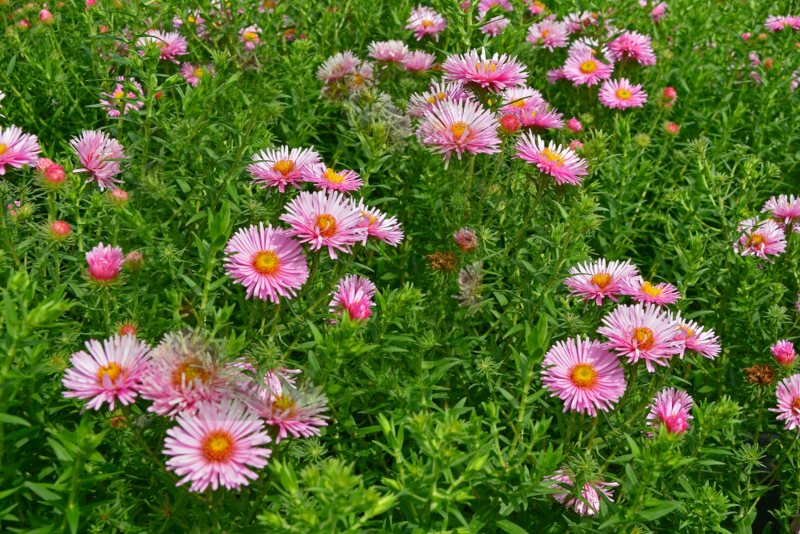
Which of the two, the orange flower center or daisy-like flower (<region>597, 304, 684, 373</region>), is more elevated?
daisy-like flower (<region>597, 304, 684, 373</region>)

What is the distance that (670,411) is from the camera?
260 cm

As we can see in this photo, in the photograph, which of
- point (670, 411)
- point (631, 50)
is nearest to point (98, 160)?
point (670, 411)

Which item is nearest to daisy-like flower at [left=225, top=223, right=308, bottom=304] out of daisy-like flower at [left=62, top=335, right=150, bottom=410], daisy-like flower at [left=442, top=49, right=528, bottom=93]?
daisy-like flower at [left=62, top=335, right=150, bottom=410]

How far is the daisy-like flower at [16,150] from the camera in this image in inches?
102

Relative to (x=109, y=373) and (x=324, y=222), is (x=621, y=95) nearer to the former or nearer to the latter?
(x=324, y=222)

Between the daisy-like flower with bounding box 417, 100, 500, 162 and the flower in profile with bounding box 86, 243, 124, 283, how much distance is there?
1210 mm

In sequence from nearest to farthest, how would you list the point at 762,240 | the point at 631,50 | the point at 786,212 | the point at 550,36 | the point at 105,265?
the point at 105,265 → the point at 762,240 → the point at 786,212 → the point at 631,50 → the point at 550,36

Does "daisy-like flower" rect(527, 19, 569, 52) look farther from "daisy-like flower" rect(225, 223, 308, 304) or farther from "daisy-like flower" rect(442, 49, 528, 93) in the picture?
"daisy-like flower" rect(225, 223, 308, 304)

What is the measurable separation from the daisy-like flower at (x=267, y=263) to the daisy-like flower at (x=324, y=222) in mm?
51

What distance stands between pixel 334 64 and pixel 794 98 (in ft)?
9.45

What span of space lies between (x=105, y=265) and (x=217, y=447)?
77cm

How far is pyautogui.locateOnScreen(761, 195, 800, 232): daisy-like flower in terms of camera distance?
3.63m

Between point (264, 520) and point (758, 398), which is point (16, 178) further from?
point (758, 398)

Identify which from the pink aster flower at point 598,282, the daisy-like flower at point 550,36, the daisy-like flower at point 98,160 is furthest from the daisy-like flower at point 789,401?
the daisy-like flower at point 550,36
